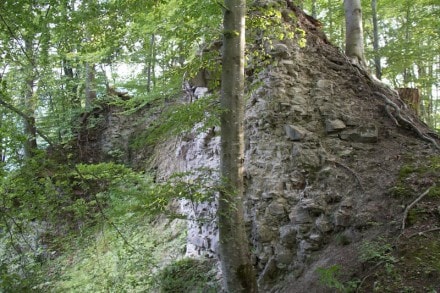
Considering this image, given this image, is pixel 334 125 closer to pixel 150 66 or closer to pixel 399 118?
pixel 399 118

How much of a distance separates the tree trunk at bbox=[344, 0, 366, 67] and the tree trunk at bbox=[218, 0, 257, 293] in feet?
12.6

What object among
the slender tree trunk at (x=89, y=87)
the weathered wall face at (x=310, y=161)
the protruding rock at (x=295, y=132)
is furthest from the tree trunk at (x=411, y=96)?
the slender tree trunk at (x=89, y=87)

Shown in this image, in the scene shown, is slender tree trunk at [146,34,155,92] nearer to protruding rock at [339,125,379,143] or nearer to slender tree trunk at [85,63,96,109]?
slender tree trunk at [85,63,96,109]

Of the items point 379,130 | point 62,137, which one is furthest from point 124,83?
point 379,130

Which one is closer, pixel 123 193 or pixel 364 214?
pixel 123 193

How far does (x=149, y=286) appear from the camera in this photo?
21.0 ft

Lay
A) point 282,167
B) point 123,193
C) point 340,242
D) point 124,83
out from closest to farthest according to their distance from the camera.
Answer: point 123,193 < point 340,242 < point 282,167 < point 124,83

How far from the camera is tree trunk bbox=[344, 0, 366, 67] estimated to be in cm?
750

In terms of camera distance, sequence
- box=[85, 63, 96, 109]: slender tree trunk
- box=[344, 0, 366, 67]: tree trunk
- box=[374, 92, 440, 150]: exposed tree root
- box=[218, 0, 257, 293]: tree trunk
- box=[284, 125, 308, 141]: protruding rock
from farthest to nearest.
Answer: box=[85, 63, 96, 109]: slender tree trunk, box=[344, 0, 366, 67]: tree trunk, box=[284, 125, 308, 141]: protruding rock, box=[374, 92, 440, 150]: exposed tree root, box=[218, 0, 257, 293]: tree trunk

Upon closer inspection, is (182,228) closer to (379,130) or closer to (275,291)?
(275,291)

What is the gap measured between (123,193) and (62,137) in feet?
28.1

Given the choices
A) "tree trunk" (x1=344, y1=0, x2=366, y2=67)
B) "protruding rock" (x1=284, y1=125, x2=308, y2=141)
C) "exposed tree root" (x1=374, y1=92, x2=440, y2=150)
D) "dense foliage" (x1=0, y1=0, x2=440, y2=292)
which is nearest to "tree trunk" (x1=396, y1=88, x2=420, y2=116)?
"tree trunk" (x1=344, y1=0, x2=366, y2=67)

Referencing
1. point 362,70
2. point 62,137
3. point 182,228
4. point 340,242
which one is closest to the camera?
point 340,242

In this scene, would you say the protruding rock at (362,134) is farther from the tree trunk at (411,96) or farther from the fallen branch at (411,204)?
the tree trunk at (411,96)
